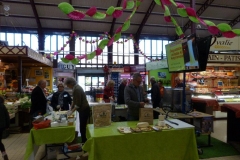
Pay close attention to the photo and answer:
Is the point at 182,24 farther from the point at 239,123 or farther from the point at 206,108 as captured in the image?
the point at 239,123

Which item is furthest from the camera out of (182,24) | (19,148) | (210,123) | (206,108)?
(182,24)

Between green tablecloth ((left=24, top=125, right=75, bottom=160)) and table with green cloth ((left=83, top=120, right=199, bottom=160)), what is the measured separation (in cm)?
50

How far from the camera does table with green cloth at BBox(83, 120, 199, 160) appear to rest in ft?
7.95

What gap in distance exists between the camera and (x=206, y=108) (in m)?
6.62

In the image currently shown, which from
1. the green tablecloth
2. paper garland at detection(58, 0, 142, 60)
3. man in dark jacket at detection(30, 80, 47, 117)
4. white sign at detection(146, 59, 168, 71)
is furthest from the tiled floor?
white sign at detection(146, 59, 168, 71)

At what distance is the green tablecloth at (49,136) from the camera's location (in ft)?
9.41

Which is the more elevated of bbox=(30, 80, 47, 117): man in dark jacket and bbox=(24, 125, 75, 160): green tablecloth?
bbox=(30, 80, 47, 117): man in dark jacket

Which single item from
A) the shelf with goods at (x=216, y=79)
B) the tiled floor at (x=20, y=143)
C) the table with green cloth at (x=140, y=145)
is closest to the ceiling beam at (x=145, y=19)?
the shelf with goods at (x=216, y=79)

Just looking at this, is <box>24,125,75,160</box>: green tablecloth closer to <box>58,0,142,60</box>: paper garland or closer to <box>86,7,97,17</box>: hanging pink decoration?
<box>58,0,142,60</box>: paper garland

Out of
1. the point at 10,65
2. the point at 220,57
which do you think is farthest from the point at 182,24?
the point at 10,65

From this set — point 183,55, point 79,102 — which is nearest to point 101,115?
point 79,102

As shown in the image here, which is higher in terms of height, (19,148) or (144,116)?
(144,116)

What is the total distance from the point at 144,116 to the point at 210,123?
193cm

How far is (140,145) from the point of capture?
2.57m
